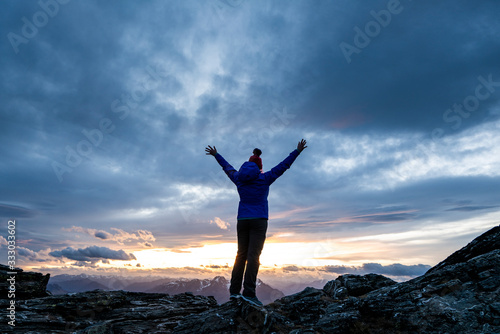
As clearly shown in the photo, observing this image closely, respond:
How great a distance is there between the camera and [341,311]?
39.7 ft

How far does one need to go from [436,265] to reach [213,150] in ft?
45.4

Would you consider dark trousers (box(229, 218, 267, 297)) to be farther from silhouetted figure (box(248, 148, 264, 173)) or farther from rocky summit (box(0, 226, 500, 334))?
silhouetted figure (box(248, 148, 264, 173))

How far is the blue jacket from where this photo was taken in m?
12.5

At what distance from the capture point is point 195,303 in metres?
17.6

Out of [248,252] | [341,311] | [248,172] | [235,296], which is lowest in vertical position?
[341,311]

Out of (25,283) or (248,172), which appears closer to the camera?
(248,172)

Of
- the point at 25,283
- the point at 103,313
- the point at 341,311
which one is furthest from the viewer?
the point at 25,283

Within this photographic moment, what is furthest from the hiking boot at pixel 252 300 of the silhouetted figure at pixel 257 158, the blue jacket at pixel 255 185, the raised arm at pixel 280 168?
the silhouetted figure at pixel 257 158

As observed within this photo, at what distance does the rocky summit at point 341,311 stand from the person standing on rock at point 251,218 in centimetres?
104

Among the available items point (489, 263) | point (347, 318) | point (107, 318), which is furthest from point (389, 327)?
point (107, 318)

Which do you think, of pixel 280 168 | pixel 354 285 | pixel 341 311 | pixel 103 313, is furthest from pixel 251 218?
pixel 103 313

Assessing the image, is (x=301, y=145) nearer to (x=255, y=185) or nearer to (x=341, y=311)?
(x=255, y=185)

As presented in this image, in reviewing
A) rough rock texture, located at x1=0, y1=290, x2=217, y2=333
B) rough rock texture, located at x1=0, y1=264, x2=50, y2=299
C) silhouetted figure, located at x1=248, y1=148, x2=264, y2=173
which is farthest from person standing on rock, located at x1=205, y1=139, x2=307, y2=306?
rough rock texture, located at x1=0, y1=264, x2=50, y2=299

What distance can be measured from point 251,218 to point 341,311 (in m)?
5.86
